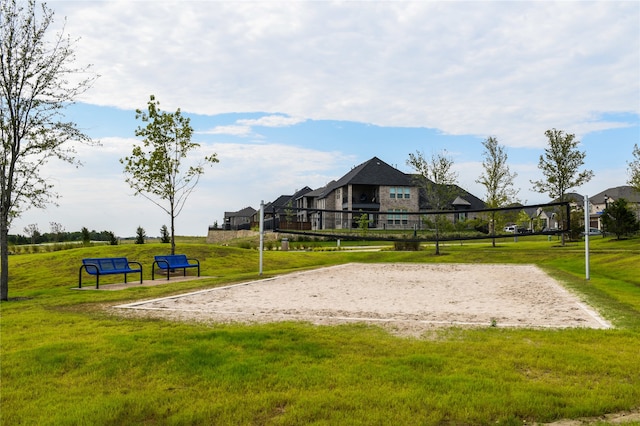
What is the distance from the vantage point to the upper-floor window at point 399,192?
55906 millimetres

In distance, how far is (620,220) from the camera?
35469 millimetres

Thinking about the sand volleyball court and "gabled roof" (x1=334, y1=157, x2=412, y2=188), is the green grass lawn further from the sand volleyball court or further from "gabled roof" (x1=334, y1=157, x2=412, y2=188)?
"gabled roof" (x1=334, y1=157, x2=412, y2=188)

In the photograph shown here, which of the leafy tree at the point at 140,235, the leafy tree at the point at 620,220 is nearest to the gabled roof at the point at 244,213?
the leafy tree at the point at 140,235

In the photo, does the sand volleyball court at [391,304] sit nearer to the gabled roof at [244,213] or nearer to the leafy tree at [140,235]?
the leafy tree at [140,235]

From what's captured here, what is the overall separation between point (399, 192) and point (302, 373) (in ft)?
170

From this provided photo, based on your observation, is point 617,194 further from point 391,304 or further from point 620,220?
point 391,304

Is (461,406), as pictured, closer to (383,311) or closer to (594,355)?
(594,355)

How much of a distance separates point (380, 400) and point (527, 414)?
1229mm

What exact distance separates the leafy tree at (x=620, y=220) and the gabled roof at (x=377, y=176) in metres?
22.3

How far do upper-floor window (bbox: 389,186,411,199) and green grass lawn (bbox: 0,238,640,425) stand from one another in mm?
47836

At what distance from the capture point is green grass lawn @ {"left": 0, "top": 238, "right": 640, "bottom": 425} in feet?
13.9

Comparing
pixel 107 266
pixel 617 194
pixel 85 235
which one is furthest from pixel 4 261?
pixel 617 194

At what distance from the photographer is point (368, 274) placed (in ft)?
58.3

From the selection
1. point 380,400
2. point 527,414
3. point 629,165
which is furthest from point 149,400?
point 629,165
